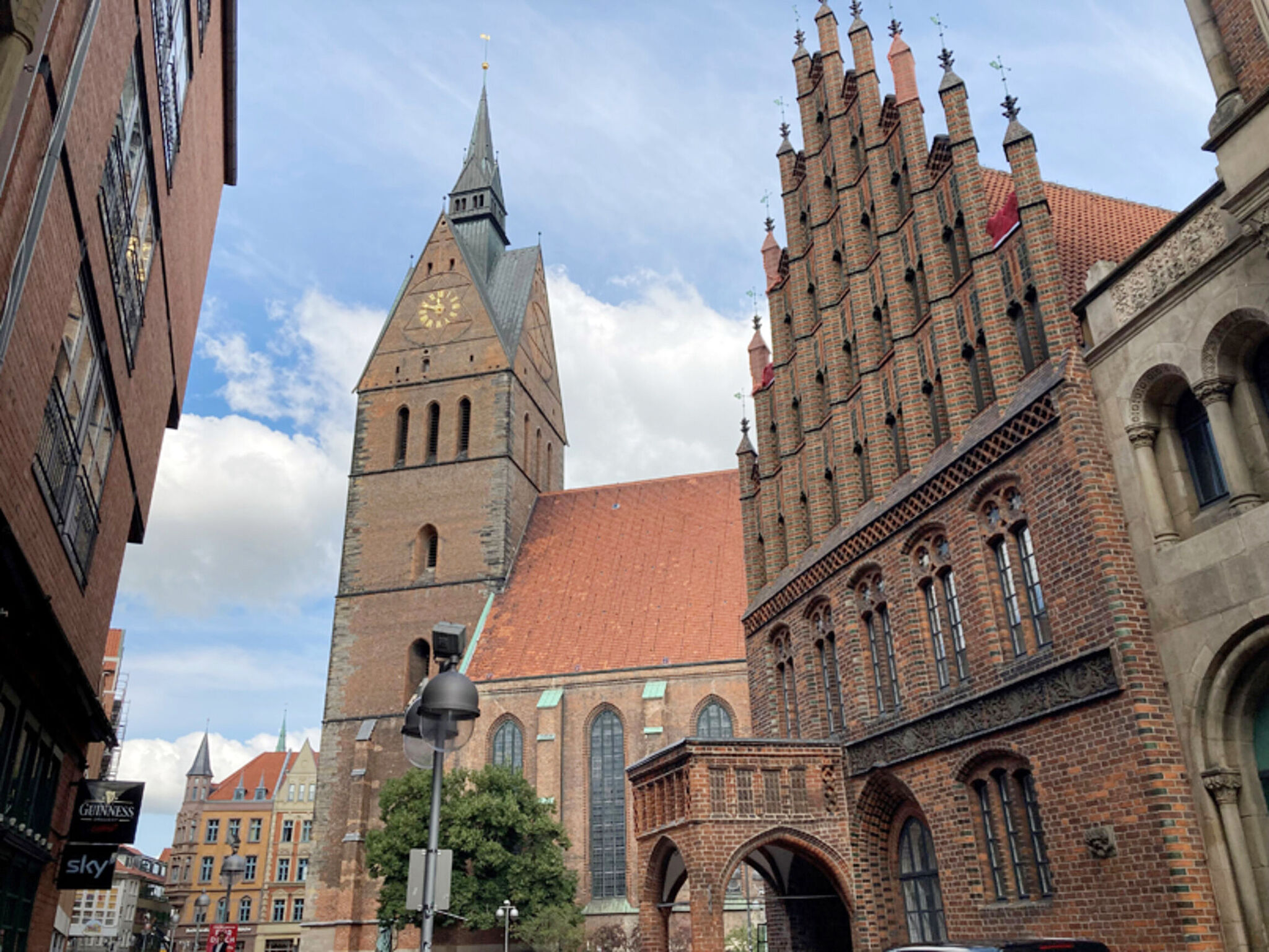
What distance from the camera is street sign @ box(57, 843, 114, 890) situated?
14.0 meters

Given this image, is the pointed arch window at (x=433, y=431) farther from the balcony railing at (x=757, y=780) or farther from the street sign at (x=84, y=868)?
the street sign at (x=84, y=868)

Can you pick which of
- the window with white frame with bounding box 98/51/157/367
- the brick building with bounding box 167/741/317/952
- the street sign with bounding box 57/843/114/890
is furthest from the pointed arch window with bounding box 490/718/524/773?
A: the brick building with bounding box 167/741/317/952

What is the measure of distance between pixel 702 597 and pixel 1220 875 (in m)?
29.1

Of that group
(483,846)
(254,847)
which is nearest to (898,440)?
(483,846)

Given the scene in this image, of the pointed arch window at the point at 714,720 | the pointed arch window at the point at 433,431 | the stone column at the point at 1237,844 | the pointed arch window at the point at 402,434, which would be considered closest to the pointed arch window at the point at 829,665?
the stone column at the point at 1237,844

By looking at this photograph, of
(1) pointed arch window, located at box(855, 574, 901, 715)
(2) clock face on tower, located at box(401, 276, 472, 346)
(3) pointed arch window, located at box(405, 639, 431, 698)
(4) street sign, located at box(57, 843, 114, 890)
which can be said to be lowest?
(4) street sign, located at box(57, 843, 114, 890)

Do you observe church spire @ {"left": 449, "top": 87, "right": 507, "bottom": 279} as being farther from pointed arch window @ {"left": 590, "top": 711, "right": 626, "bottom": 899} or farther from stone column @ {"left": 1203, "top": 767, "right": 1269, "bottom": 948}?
stone column @ {"left": 1203, "top": 767, "right": 1269, "bottom": 948}

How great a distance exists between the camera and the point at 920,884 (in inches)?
603

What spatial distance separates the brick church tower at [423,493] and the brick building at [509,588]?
81 mm

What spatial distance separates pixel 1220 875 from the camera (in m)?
9.88

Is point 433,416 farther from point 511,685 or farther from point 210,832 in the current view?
point 210,832

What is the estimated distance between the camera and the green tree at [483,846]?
2848 cm

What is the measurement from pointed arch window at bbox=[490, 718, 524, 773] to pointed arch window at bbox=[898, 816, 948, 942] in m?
22.3

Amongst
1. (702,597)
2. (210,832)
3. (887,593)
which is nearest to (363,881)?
(702,597)
